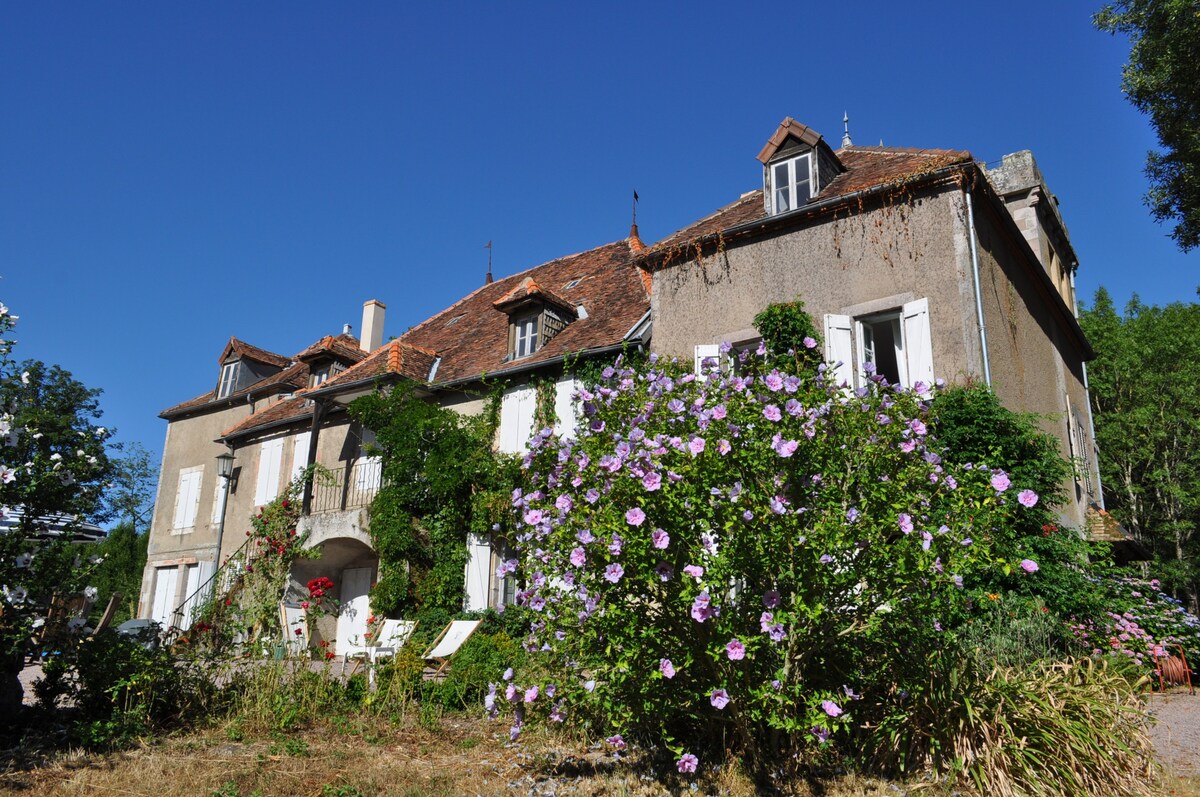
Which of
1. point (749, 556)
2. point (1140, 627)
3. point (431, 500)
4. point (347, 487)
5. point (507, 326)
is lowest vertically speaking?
point (1140, 627)

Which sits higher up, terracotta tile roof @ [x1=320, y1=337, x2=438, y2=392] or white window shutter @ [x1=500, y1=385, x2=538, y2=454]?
terracotta tile roof @ [x1=320, y1=337, x2=438, y2=392]

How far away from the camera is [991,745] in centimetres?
479

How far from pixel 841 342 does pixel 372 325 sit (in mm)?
13036

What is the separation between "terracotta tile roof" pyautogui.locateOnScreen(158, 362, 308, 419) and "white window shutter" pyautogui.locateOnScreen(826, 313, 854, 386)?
13005 millimetres

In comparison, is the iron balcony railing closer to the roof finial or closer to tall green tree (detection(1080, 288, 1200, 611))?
the roof finial

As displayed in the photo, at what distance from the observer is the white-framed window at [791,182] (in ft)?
39.7

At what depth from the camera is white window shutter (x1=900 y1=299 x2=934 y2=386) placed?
33.6 feet

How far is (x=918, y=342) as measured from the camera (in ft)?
34.0

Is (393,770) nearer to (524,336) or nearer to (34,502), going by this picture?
(34,502)

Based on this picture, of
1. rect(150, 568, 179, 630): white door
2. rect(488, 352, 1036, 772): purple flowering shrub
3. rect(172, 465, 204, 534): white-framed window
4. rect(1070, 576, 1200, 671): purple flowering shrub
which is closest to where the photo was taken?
rect(488, 352, 1036, 772): purple flowering shrub

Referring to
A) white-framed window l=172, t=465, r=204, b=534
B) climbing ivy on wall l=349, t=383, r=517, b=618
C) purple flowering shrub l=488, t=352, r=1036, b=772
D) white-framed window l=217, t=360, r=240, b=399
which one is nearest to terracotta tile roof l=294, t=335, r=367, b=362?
climbing ivy on wall l=349, t=383, r=517, b=618

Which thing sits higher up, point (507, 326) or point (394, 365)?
point (507, 326)

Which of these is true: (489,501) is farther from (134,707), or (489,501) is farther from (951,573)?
(951,573)

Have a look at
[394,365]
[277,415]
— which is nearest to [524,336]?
[394,365]
